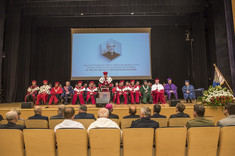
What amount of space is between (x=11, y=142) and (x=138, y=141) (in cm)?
165

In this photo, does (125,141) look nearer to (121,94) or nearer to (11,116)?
(11,116)

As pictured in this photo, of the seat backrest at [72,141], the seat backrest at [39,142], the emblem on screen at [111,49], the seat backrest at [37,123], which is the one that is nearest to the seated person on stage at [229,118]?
the seat backrest at [72,141]

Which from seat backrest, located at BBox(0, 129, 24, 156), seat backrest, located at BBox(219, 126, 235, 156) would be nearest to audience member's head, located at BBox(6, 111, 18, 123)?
seat backrest, located at BBox(0, 129, 24, 156)

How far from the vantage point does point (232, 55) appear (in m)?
7.02

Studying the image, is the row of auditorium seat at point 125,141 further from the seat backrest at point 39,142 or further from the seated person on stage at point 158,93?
the seated person on stage at point 158,93


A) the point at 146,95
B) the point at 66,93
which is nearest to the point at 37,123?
the point at 66,93

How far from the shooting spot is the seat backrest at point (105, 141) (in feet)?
7.93

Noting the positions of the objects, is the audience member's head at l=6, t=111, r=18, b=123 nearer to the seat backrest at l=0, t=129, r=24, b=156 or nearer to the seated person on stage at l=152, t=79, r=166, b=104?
the seat backrest at l=0, t=129, r=24, b=156

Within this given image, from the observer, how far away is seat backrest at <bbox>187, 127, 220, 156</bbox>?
7.97 ft

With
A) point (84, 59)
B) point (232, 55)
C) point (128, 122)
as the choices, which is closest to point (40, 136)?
point (128, 122)

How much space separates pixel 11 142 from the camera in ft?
8.14

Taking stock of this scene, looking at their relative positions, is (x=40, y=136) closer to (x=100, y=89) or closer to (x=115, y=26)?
(x=100, y=89)

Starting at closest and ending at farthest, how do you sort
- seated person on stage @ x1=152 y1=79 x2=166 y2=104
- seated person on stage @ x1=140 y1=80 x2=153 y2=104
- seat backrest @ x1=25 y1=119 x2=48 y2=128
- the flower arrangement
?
1. seat backrest @ x1=25 y1=119 x2=48 y2=128
2. the flower arrangement
3. seated person on stage @ x1=152 y1=79 x2=166 y2=104
4. seated person on stage @ x1=140 y1=80 x2=153 y2=104

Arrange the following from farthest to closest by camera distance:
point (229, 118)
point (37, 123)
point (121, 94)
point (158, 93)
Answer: point (121, 94)
point (158, 93)
point (37, 123)
point (229, 118)
